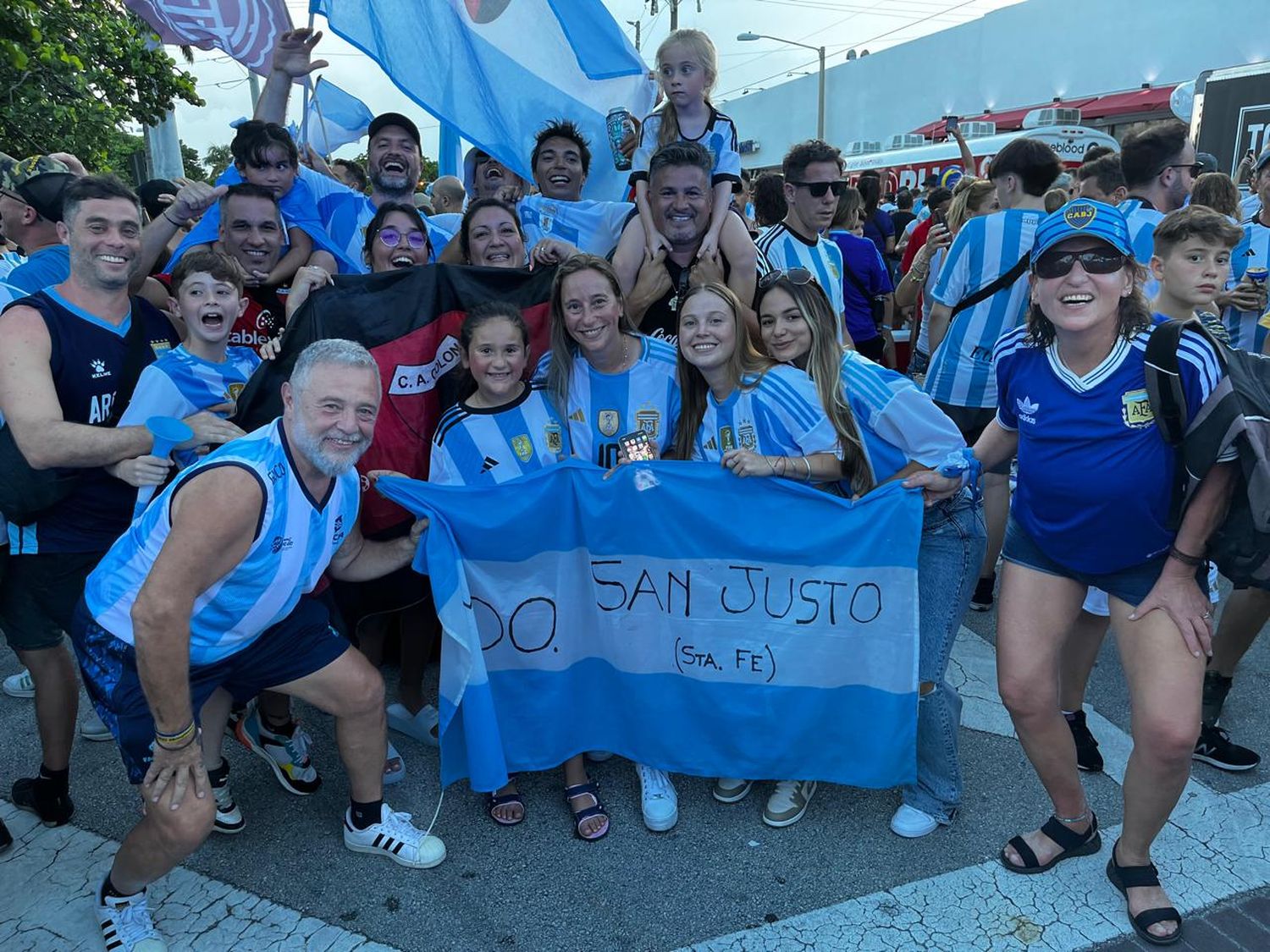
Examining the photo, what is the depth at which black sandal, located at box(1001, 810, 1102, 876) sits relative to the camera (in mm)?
2830

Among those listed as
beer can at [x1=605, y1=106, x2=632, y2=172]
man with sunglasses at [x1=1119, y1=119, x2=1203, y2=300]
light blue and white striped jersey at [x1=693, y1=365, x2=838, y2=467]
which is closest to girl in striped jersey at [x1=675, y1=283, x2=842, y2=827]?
light blue and white striped jersey at [x1=693, y1=365, x2=838, y2=467]

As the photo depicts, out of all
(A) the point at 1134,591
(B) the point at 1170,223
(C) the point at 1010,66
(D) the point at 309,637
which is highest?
(C) the point at 1010,66

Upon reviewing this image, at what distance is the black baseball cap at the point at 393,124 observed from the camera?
492 centimetres

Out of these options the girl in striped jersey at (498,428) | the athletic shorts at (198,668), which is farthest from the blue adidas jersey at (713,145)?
the athletic shorts at (198,668)

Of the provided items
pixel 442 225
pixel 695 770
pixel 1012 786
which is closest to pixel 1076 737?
pixel 1012 786

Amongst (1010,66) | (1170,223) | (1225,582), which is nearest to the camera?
Answer: (1170,223)

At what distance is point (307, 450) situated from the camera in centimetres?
263

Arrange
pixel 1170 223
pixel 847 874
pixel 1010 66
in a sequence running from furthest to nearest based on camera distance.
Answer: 1. pixel 1010 66
2. pixel 1170 223
3. pixel 847 874

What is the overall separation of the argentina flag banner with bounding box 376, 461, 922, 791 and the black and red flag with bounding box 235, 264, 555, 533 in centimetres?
64

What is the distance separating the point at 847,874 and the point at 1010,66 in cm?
3371

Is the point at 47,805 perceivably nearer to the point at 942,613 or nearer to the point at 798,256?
the point at 942,613

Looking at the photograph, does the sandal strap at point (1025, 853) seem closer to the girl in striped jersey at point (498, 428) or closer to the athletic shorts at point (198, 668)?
the girl in striped jersey at point (498, 428)

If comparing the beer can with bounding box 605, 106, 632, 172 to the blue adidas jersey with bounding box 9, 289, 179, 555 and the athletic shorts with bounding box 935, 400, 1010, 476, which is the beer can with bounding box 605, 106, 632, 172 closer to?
the athletic shorts with bounding box 935, 400, 1010, 476

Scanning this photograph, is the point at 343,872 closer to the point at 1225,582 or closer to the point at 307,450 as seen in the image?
the point at 307,450
